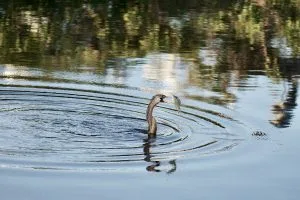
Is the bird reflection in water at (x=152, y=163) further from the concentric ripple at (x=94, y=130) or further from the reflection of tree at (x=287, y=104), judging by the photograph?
the reflection of tree at (x=287, y=104)

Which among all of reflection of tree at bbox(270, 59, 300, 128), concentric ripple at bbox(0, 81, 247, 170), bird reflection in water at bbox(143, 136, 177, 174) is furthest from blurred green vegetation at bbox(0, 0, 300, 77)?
bird reflection in water at bbox(143, 136, 177, 174)

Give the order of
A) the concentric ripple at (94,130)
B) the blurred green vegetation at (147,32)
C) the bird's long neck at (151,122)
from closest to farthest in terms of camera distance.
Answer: the concentric ripple at (94,130) → the bird's long neck at (151,122) → the blurred green vegetation at (147,32)

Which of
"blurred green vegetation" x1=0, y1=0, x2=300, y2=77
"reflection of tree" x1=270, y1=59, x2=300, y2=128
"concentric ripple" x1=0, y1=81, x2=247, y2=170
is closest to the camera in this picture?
"concentric ripple" x1=0, y1=81, x2=247, y2=170

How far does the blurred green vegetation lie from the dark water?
61 mm

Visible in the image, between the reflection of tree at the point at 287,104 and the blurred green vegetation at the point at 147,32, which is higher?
the reflection of tree at the point at 287,104

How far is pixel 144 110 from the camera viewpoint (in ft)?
43.5

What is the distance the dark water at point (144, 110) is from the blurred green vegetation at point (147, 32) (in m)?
0.06

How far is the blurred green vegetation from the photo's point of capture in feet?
63.9

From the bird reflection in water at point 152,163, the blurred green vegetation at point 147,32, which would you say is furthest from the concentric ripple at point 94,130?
the blurred green vegetation at point 147,32

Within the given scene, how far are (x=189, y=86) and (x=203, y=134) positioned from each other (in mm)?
4309

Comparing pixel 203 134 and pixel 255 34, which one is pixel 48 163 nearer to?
pixel 203 134

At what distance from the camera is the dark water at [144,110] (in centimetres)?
948

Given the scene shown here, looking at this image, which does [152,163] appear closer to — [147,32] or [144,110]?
[144,110]

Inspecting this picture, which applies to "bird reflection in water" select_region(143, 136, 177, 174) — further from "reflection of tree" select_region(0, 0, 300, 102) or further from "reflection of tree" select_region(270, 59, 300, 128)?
"reflection of tree" select_region(0, 0, 300, 102)
